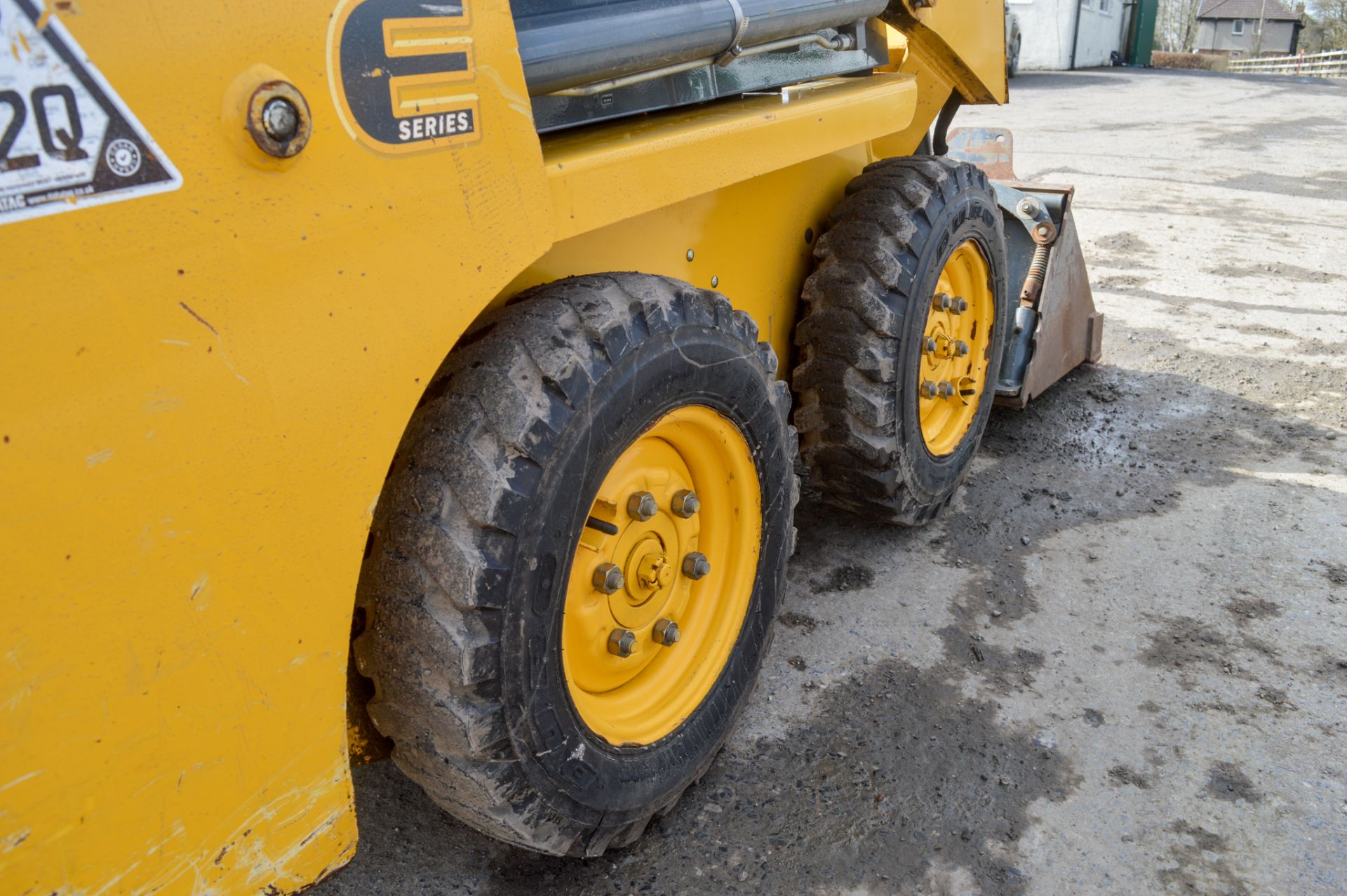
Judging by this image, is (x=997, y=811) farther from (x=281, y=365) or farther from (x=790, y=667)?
(x=281, y=365)

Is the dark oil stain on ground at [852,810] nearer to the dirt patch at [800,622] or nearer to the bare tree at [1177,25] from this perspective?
the dirt patch at [800,622]

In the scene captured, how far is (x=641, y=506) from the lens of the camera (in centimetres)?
190

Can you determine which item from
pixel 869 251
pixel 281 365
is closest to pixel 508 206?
pixel 281 365

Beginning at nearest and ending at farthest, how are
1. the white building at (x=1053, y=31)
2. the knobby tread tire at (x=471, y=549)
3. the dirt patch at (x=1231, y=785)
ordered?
1. the knobby tread tire at (x=471, y=549)
2. the dirt patch at (x=1231, y=785)
3. the white building at (x=1053, y=31)

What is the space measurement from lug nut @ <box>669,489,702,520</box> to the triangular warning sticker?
1158 millimetres

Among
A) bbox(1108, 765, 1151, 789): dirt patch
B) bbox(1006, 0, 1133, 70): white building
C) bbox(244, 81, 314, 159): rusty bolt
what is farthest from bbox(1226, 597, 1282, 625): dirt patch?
bbox(1006, 0, 1133, 70): white building

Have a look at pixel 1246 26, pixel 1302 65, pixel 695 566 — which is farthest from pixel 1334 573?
pixel 1246 26

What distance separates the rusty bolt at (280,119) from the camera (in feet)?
3.77

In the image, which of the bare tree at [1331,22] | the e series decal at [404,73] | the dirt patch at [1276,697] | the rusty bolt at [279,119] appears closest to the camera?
the rusty bolt at [279,119]

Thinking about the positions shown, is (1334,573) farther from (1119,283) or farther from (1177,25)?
(1177,25)

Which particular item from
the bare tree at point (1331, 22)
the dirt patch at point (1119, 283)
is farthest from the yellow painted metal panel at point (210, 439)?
the bare tree at point (1331, 22)

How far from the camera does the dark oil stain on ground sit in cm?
202

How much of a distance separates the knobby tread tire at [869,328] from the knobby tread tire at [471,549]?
3.86ft

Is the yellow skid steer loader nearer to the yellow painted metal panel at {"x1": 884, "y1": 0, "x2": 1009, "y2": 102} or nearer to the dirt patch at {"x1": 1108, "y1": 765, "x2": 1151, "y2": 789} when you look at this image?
the yellow painted metal panel at {"x1": 884, "y1": 0, "x2": 1009, "y2": 102}
